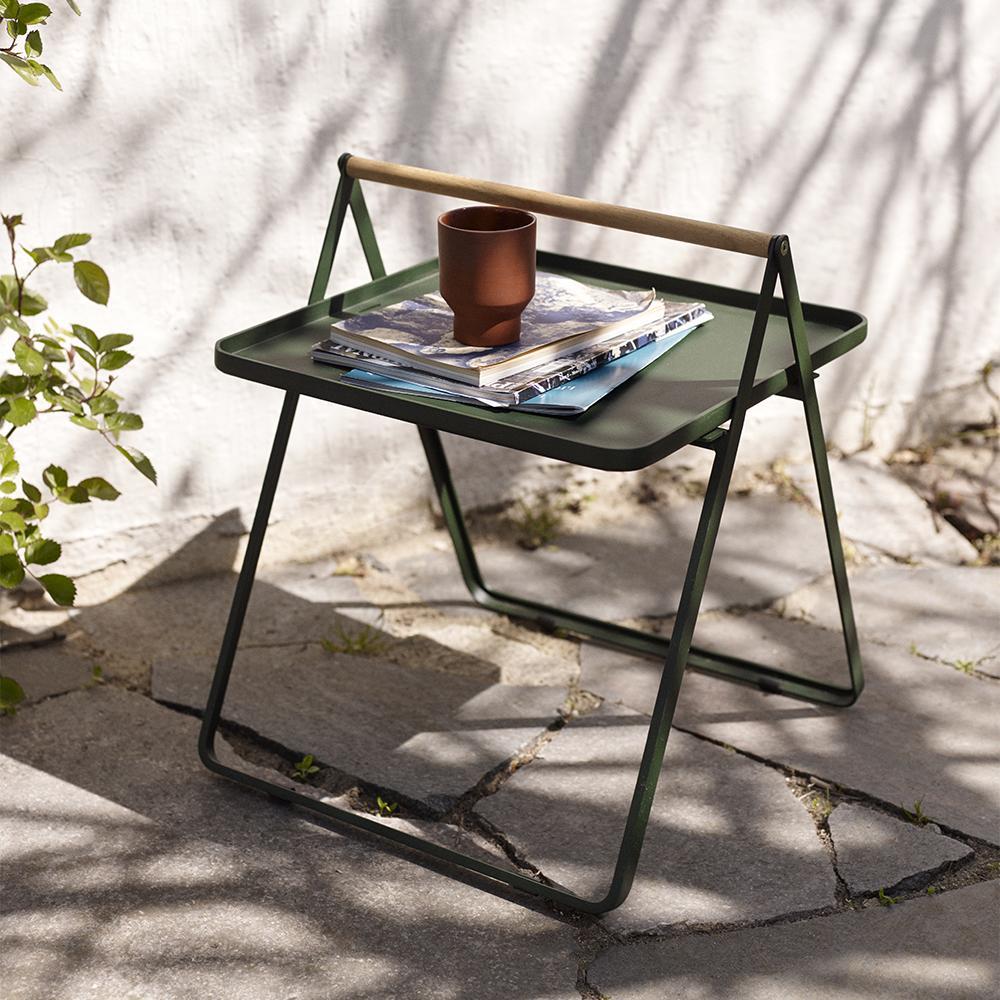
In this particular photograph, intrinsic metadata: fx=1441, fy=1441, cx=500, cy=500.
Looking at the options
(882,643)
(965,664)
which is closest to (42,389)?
(882,643)

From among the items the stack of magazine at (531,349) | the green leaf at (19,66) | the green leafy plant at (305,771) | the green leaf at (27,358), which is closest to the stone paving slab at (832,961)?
the green leafy plant at (305,771)

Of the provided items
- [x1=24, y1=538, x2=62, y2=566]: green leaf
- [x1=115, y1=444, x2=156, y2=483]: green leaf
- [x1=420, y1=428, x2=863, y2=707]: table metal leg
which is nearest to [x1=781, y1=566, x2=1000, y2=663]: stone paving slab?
[x1=420, y1=428, x2=863, y2=707]: table metal leg

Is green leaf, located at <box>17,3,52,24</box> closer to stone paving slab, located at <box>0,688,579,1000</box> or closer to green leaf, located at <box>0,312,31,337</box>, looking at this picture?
green leaf, located at <box>0,312,31,337</box>

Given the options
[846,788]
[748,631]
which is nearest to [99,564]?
[748,631]

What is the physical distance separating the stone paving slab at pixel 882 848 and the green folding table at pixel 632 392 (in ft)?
1.10

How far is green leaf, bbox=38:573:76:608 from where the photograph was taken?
7.38 feet

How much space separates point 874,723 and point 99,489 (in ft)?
4.63

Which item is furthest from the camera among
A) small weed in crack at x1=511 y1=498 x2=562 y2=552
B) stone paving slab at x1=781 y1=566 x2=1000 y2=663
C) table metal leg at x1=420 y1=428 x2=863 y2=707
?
small weed in crack at x1=511 y1=498 x2=562 y2=552

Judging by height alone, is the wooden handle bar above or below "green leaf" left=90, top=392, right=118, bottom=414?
above

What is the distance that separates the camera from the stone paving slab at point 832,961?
194cm

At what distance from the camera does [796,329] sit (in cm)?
208

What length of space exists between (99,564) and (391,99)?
1.11m

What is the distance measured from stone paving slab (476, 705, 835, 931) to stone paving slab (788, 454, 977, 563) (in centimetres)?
97

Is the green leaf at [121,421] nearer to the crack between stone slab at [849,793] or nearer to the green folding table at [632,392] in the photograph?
the green folding table at [632,392]
